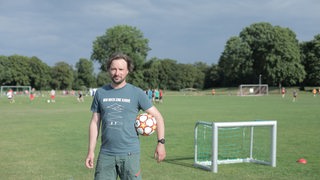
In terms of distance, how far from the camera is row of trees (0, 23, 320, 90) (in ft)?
279

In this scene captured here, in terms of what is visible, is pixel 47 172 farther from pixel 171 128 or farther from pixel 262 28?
pixel 262 28

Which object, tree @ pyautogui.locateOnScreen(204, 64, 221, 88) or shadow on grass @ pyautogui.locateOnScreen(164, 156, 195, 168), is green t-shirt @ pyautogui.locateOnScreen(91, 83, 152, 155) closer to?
shadow on grass @ pyautogui.locateOnScreen(164, 156, 195, 168)

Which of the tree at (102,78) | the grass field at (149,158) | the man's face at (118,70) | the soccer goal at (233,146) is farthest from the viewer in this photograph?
the tree at (102,78)

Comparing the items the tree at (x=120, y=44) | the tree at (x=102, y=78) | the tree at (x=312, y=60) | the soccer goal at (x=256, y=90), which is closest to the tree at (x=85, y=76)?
the tree at (x=102, y=78)

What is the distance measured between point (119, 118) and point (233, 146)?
804 centimetres

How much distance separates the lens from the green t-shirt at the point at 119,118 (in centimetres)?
455

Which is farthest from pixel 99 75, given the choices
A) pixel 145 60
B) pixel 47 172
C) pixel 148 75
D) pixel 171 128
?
pixel 47 172

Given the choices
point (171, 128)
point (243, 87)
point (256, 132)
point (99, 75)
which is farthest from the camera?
point (99, 75)

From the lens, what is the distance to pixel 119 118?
457cm

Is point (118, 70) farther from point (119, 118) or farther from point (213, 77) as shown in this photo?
point (213, 77)

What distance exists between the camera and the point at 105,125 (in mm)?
4637

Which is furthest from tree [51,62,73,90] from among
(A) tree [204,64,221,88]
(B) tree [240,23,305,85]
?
(B) tree [240,23,305,85]

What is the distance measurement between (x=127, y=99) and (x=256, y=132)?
11746 mm

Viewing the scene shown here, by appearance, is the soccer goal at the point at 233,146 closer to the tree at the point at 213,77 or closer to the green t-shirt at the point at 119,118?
the green t-shirt at the point at 119,118
